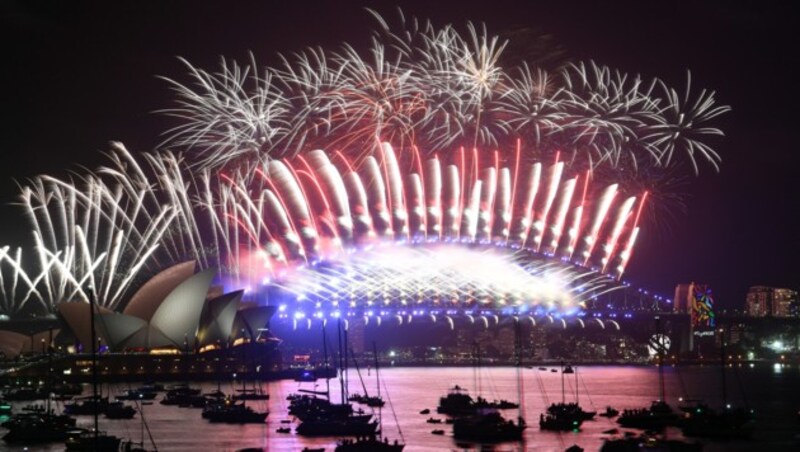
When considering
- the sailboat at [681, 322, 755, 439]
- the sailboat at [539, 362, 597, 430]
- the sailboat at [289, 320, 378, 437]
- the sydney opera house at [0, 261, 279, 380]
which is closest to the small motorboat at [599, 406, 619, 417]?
the sailboat at [539, 362, 597, 430]

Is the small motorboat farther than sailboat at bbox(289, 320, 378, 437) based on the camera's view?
Yes

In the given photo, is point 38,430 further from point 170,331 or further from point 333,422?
point 170,331

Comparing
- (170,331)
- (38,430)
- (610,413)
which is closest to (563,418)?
(610,413)

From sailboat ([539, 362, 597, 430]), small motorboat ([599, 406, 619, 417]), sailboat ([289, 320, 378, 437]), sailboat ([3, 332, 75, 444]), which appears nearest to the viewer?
sailboat ([3, 332, 75, 444])

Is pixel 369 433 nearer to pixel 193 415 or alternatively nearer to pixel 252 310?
pixel 193 415

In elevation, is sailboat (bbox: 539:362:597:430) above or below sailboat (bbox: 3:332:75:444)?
below

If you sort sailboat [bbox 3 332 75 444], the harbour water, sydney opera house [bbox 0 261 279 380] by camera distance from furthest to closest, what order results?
sydney opera house [bbox 0 261 279 380], the harbour water, sailboat [bbox 3 332 75 444]

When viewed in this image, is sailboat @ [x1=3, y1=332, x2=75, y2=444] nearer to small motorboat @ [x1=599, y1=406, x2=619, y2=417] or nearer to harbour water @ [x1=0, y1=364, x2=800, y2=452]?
harbour water @ [x1=0, y1=364, x2=800, y2=452]

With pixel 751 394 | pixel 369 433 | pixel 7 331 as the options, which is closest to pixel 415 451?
pixel 369 433
